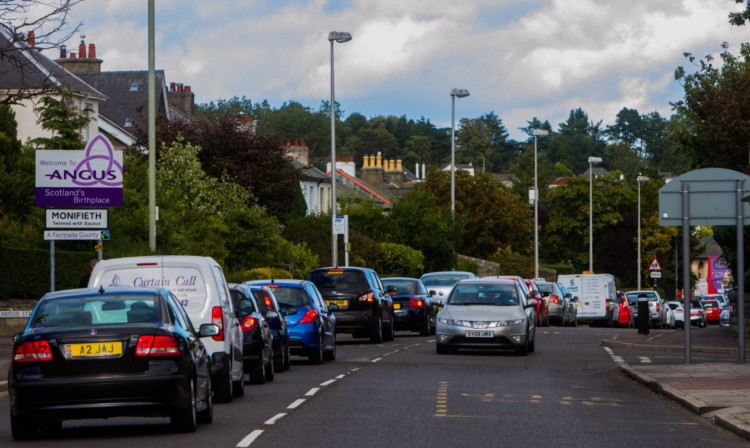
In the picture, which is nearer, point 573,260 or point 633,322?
point 633,322

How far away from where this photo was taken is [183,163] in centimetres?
4641

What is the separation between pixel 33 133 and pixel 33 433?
4407cm

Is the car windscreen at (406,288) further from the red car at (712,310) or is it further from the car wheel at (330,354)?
the red car at (712,310)

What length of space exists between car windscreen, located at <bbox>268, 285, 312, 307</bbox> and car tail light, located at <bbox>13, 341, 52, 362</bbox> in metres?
→ 11.3

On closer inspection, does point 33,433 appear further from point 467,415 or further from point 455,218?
point 455,218

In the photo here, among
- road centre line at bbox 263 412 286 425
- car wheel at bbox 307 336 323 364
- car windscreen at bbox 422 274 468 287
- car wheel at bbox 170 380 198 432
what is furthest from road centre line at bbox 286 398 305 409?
car windscreen at bbox 422 274 468 287

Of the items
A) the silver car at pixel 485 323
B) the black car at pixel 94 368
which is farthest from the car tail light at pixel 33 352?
the silver car at pixel 485 323

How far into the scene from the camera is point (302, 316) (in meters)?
22.2

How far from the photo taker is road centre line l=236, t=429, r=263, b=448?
36.2ft

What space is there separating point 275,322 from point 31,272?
1243 cm

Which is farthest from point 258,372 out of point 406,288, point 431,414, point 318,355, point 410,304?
point 410,304

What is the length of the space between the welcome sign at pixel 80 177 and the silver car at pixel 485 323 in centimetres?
737

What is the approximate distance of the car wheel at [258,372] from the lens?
18.2m

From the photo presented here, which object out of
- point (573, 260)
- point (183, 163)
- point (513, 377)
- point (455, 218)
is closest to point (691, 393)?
point (513, 377)
